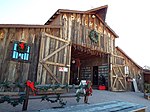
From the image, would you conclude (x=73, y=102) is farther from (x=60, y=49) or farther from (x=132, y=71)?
(x=132, y=71)

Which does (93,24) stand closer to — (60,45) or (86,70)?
(60,45)

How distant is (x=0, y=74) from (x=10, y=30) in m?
2.39

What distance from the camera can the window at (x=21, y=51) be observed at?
743 centimetres

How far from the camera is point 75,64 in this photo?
54.3 feet

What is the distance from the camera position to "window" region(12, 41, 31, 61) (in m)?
7.43

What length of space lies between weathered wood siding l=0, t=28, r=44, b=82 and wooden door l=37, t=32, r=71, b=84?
0.35m

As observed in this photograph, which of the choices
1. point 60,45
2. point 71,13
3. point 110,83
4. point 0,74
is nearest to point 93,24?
point 71,13

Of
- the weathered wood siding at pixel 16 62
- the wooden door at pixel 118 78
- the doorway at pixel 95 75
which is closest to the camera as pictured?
the weathered wood siding at pixel 16 62

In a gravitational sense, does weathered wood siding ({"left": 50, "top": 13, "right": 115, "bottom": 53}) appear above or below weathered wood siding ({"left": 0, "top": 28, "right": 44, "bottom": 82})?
above

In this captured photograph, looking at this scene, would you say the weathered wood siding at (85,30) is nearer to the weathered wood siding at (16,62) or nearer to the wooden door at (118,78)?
the wooden door at (118,78)

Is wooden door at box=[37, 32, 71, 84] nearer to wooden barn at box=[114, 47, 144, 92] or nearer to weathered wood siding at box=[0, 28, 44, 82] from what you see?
weathered wood siding at box=[0, 28, 44, 82]

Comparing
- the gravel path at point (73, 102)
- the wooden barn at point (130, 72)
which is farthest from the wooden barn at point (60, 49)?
the gravel path at point (73, 102)

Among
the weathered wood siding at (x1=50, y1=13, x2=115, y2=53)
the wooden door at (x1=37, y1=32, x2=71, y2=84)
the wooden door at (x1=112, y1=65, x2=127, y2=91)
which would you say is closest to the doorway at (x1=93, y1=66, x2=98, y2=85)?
the wooden door at (x1=112, y1=65, x2=127, y2=91)

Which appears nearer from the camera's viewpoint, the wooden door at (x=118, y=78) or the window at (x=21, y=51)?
the window at (x=21, y=51)
